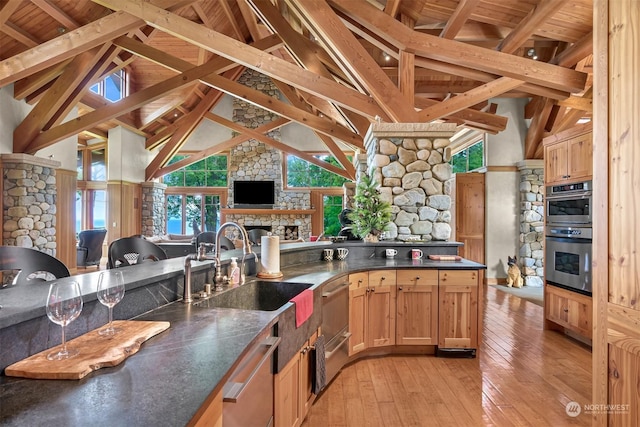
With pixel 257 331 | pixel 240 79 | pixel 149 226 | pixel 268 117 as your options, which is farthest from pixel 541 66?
pixel 149 226

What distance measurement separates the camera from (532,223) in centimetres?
698

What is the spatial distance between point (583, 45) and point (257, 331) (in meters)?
5.73

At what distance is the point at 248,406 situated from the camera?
1344mm

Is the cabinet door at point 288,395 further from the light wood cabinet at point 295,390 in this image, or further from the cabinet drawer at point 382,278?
the cabinet drawer at point 382,278

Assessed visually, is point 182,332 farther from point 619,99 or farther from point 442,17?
point 442,17

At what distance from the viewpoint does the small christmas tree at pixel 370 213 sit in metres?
3.98

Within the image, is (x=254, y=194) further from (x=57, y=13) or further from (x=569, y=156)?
(x=569, y=156)

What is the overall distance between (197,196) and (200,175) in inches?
28.7

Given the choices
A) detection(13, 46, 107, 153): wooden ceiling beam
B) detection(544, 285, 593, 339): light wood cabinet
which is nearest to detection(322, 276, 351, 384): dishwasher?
detection(544, 285, 593, 339): light wood cabinet

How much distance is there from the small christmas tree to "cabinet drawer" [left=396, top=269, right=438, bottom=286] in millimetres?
708

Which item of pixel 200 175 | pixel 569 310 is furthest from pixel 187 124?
pixel 569 310

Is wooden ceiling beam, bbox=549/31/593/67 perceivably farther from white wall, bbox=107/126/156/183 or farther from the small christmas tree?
white wall, bbox=107/126/156/183

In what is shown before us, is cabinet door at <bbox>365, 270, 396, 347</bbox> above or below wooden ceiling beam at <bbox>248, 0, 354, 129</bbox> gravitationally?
below

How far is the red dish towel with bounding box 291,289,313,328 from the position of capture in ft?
6.32
